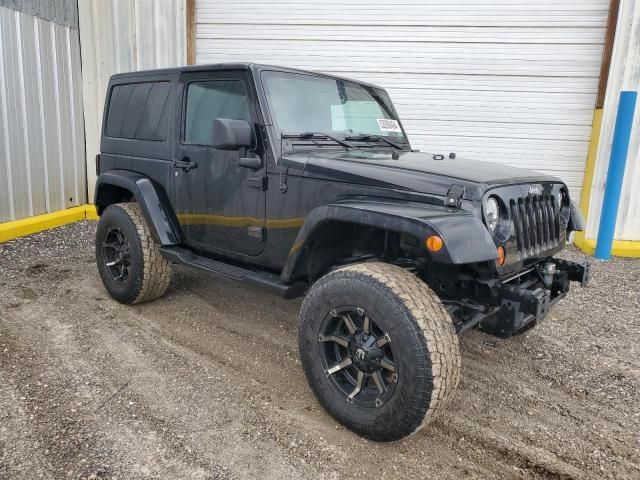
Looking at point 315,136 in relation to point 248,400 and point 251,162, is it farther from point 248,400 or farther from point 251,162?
point 248,400

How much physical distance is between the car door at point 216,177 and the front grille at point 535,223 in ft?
4.83

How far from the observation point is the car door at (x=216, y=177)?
317 centimetres

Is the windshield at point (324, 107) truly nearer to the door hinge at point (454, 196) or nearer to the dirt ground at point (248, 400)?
the door hinge at point (454, 196)

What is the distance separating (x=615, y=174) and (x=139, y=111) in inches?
204

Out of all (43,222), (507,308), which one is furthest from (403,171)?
(43,222)

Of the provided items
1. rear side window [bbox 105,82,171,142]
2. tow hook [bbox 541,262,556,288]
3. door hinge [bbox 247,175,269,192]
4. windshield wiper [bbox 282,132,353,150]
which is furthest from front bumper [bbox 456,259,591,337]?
rear side window [bbox 105,82,171,142]

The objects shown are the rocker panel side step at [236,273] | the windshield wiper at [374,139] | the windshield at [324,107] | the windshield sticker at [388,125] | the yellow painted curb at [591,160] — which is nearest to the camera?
the rocker panel side step at [236,273]

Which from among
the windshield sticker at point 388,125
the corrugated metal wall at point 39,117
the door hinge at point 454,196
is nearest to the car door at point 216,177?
the windshield sticker at point 388,125

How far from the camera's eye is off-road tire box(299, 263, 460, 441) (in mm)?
2160

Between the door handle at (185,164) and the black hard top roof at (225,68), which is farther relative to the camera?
the door handle at (185,164)

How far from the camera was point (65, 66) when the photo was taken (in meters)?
6.76

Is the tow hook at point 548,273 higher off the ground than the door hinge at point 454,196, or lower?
lower

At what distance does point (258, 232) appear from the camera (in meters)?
3.18

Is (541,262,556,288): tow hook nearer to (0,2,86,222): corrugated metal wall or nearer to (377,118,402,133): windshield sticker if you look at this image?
(377,118,402,133): windshield sticker
